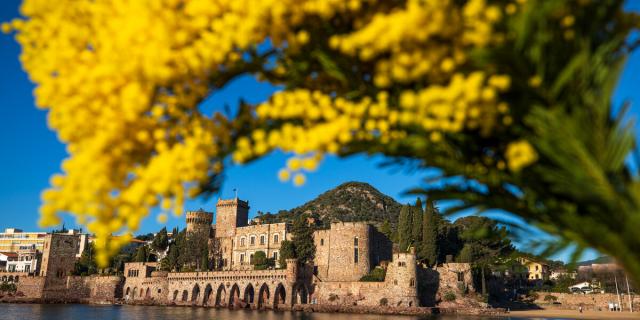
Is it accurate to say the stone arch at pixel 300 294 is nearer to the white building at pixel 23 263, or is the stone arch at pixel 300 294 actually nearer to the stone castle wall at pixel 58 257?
the stone castle wall at pixel 58 257

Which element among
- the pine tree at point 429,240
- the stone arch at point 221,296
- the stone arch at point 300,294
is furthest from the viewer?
the stone arch at point 221,296

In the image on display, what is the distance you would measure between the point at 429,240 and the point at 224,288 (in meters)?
36.4

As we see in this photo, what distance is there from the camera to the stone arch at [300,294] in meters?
77.6

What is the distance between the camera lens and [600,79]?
3.48 metres

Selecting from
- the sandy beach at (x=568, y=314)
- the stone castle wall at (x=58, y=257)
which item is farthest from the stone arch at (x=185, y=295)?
the sandy beach at (x=568, y=314)

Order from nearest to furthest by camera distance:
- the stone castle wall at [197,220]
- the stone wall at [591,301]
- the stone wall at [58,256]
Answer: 1. the stone wall at [591,301]
2. the stone wall at [58,256]
3. the stone castle wall at [197,220]

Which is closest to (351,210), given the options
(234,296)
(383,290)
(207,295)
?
(207,295)

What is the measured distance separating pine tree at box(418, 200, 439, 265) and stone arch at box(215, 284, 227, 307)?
34708mm

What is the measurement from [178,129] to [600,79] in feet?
10.3

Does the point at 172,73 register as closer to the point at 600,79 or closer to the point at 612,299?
the point at 600,79

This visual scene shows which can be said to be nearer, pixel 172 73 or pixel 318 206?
pixel 172 73

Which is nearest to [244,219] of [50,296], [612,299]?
[50,296]

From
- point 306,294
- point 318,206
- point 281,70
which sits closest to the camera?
point 281,70

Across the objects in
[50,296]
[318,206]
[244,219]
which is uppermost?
[318,206]
